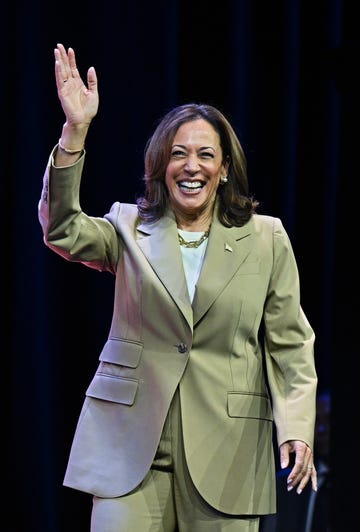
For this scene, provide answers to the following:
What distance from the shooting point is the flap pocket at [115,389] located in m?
2.21

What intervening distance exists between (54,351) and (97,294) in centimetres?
24

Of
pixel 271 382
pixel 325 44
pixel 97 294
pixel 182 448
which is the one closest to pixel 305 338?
pixel 271 382

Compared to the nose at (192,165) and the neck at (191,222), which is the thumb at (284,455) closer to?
the neck at (191,222)

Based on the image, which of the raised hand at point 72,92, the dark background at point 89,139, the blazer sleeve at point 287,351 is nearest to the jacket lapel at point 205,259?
the blazer sleeve at point 287,351

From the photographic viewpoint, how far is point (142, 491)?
218 cm

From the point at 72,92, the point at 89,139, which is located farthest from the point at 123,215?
the point at 89,139

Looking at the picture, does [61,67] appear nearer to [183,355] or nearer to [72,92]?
[72,92]

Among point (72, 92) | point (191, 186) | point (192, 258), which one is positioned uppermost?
point (72, 92)

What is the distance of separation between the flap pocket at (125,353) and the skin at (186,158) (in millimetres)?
321

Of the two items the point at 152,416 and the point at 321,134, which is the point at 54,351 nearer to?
the point at 152,416

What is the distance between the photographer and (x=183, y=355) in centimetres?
220

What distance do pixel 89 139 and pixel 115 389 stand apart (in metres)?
1.40

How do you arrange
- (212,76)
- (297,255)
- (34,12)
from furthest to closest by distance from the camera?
(297,255), (212,76), (34,12)

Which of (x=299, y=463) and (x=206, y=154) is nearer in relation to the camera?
(x=299, y=463)
